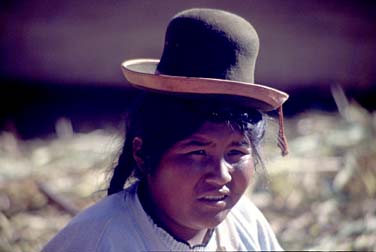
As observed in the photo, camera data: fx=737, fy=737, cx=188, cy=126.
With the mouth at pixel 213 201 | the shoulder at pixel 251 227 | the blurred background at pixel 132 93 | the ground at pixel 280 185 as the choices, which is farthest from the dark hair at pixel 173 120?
the blurred background at pixel 132 93

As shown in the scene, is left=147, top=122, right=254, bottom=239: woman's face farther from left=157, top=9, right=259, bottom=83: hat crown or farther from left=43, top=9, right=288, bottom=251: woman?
left=157, top=9, right=259, bottom=83: hat crown

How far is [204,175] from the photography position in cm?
279

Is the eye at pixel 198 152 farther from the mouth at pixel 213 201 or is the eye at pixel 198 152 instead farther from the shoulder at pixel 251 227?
the shoulder at pixel 251 227

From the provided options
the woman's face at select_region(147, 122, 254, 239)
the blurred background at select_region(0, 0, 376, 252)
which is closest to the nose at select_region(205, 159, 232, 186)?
the woman's face at select_region(147, 122, 254, 239)

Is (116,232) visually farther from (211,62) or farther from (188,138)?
(211,62)

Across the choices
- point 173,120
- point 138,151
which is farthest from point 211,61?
point 138,151

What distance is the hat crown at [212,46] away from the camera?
9.04 ft

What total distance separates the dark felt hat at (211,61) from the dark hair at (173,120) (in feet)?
0.20

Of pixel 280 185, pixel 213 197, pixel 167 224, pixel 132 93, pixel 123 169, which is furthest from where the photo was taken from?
pixel 132 93

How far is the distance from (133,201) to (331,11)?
4.65 m

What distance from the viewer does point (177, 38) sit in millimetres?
2836

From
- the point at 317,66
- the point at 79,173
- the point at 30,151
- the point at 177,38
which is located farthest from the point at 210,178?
the point at 317,66

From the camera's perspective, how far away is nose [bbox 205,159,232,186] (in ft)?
9.09

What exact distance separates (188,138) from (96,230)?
53 centimetres
